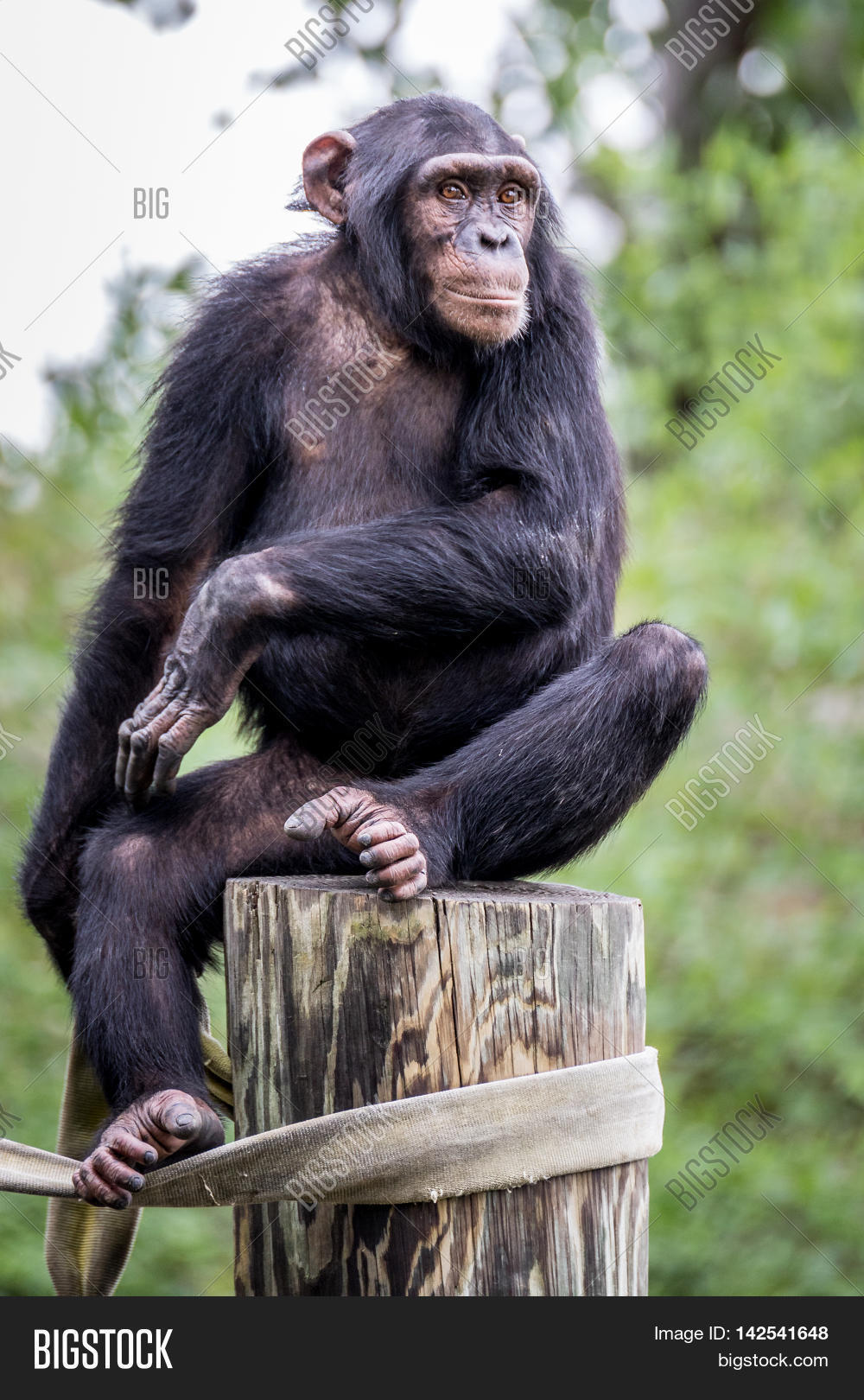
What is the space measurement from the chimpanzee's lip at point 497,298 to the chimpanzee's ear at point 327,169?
0.53m

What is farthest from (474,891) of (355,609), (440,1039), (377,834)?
(355,609)

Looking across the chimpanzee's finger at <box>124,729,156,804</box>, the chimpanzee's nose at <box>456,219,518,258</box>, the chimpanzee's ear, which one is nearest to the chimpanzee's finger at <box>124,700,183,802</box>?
the chimpanzee's finger at <box>124,729,156,804</box>

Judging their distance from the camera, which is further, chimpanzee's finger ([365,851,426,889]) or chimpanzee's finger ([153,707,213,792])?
chimpanzee's finger ([153,707,213,792])

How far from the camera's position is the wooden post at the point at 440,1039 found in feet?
8.29

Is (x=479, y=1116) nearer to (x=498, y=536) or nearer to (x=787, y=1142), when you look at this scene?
(x=498, y=536)

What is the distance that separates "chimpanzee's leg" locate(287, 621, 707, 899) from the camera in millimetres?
3004

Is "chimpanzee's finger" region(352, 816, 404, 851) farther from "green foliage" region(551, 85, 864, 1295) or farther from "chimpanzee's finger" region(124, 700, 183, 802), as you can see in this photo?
"green foliage" region(551, 85, 864, 1295)

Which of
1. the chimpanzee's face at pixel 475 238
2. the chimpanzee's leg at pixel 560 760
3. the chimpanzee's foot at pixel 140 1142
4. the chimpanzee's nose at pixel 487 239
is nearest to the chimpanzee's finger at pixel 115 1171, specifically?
the chimpanzee's foot at pixel 140 1142

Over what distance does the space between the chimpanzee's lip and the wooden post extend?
134 cm

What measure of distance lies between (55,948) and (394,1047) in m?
1.32

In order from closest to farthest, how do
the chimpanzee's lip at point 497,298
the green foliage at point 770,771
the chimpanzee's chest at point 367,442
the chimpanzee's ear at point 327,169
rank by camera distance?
the chimpanzee's lip at point 497,298
the chimpanzee's chest at point 367,442
the chimpanzee's ear at point 327,169
the green foliage at point 770,771

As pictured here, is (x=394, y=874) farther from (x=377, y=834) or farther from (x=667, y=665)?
(x=667, y=665)

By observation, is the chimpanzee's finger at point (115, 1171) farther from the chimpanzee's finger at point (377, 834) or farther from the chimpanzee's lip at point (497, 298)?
the chimpanzee's lip at point (497, 298)

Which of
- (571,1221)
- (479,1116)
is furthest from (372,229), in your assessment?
(571,1221)
